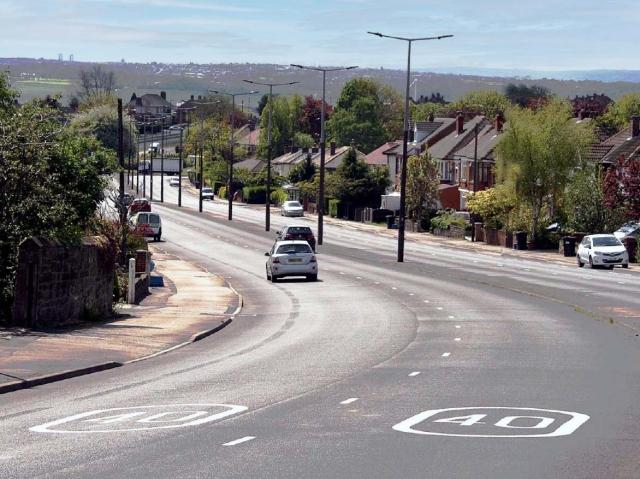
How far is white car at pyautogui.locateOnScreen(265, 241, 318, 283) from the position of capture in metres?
50.8

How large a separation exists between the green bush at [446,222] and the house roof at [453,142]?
909 inches

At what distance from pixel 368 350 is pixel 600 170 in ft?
174

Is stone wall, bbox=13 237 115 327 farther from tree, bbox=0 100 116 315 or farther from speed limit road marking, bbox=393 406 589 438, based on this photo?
speed limit road marking, bbox=393 406 589 438

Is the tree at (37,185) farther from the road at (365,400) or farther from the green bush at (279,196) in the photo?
the green bush at (279,196)

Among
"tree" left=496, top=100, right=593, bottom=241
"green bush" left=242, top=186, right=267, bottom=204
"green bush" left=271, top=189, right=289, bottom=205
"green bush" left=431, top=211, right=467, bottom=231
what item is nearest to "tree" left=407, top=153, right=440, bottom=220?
"green bush" left=431, top=211, right=467, bottom=231

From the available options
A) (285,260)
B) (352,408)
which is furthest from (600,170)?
(352,408)

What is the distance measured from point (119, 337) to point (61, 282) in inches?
126

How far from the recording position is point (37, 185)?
3098 cm

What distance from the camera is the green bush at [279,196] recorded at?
13810 centimetres

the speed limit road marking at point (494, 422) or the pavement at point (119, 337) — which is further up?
the speed limit road marking at point (494, 422)

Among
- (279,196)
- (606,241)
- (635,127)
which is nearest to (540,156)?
(635,127)

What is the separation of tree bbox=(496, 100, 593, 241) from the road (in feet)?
131

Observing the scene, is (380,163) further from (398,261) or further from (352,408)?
(352,408)

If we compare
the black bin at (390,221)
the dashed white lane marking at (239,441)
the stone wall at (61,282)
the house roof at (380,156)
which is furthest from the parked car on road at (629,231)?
the house roof at (380,156)
